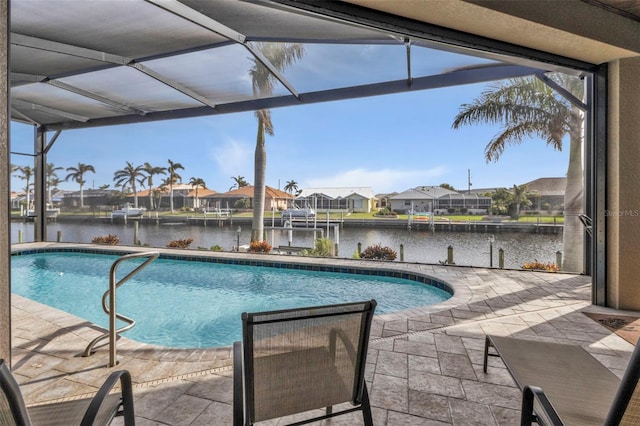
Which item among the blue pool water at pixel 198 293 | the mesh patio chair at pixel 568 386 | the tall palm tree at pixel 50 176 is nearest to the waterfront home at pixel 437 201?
the blue pool water at pixel 198 293

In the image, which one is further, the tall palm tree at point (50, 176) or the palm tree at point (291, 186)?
the palm tree at point (291, 186)

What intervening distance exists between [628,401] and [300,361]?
43.4 inches

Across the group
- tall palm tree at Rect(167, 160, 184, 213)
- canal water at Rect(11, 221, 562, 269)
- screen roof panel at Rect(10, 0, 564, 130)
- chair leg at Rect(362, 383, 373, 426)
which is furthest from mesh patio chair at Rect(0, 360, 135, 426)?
tall palm tree at Rect(167, 160, 184, 213)

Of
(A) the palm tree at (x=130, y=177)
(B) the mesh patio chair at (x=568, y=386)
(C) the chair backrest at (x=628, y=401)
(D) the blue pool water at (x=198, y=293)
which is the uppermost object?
(A) the palm tree at (x=130, y=177)

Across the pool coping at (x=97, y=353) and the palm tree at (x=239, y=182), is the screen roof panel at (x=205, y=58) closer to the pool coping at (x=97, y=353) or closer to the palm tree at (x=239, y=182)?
the pool coping at (x=97, y=353)

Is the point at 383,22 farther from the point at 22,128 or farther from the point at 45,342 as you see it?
the point at 22,128

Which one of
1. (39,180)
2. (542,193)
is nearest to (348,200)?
(542,193)

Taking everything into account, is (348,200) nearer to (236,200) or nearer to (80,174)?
(236,200)

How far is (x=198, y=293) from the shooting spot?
6168mm

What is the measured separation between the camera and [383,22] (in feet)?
9.48

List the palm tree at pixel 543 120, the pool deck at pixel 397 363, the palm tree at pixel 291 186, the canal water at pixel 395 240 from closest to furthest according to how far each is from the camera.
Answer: the pool deck at pixel 397 363 → the palm tree at pixel 543 120 → the canal water at pixel 395 240 → the palm tree at pixel 291 186

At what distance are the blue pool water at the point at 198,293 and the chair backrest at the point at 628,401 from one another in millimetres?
3851

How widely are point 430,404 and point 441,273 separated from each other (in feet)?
13.7

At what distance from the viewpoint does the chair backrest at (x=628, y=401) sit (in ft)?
3.12
